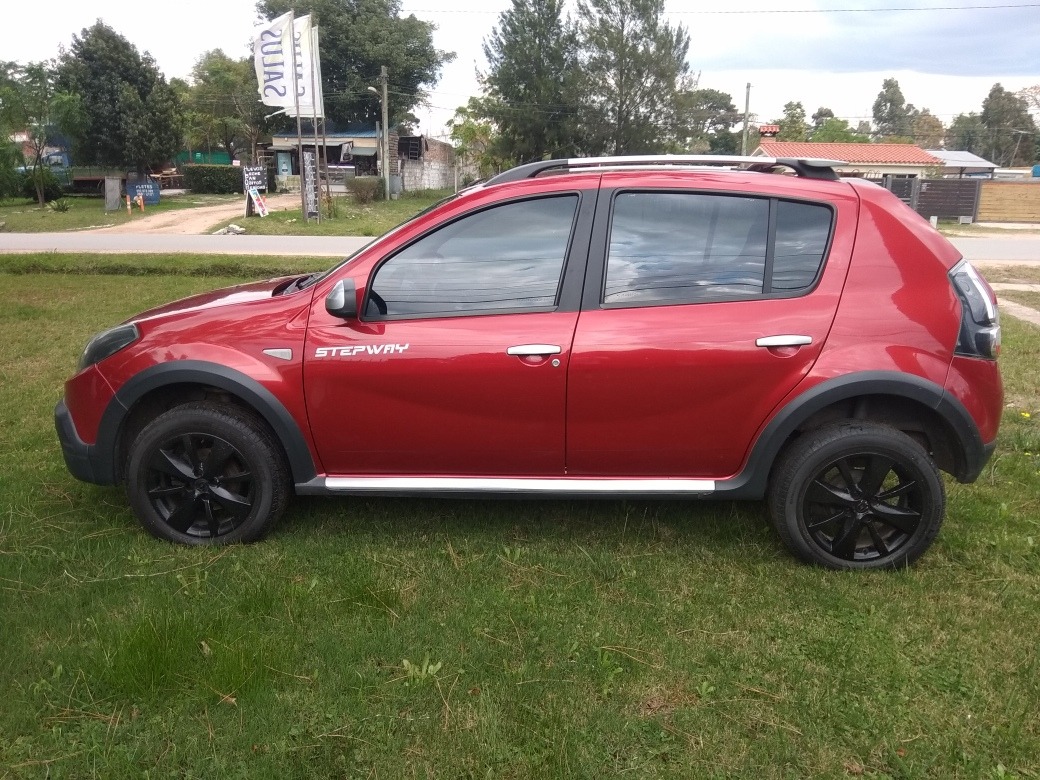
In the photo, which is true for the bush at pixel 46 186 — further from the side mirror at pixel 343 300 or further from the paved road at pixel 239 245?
the side mirror at pixel 343 300

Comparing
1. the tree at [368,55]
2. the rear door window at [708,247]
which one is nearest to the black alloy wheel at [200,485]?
the rear door window at [708,247]

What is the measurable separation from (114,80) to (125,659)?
4238 cm

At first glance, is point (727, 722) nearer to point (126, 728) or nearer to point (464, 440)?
point (464, 440)

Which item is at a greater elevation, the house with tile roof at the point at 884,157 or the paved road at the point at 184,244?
the house with tile roof at the point at 884,157

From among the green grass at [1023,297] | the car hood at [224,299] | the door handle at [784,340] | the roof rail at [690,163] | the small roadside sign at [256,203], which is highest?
the small roadside sign at [256,203]

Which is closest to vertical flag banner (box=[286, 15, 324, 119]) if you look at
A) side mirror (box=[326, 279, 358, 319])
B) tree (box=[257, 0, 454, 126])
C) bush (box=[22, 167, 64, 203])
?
bush (box=[22, 167, 64, 203])

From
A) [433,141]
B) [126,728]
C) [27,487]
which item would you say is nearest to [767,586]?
[126,728]

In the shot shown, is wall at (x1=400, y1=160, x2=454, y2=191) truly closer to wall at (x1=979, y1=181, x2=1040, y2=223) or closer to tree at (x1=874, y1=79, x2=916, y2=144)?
wall at (x1=979, y1=181, x2=1040, y2=223)

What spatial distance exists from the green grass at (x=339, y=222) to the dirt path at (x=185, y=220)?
2.71 ft

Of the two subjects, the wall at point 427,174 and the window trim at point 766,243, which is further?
the wall at point 427,174

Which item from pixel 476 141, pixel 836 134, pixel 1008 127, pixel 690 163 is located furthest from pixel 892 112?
pixel 690 163

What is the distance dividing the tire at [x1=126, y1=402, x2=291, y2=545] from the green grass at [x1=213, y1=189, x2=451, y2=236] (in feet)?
46.7

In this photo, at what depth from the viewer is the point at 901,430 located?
362 cm

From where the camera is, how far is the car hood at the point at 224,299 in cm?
385
